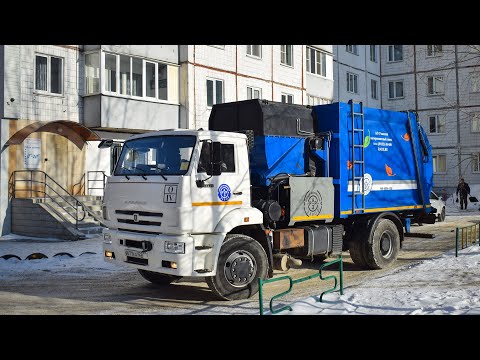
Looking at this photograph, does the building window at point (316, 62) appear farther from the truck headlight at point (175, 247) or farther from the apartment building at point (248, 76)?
the truck headlight at point (175, 247)

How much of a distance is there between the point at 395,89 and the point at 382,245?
1298 inches

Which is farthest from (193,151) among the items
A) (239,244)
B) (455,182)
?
(455,182)

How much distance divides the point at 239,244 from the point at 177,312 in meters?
1.44

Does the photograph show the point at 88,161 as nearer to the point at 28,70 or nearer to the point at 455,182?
the point at 28,70

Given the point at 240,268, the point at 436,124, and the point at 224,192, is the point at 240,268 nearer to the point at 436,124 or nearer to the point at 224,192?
the point at 224,192

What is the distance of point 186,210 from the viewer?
25.0ft

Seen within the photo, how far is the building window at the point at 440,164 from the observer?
38500mm

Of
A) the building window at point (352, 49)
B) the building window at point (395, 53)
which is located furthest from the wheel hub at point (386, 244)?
the building window at point (395, 53)

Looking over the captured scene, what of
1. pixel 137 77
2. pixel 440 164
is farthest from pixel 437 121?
pixel 137 77

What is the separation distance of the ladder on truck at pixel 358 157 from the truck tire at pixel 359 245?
1.44 feet

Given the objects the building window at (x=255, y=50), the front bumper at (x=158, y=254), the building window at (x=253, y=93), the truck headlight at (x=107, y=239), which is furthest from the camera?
the building window at (x=255, y=50)

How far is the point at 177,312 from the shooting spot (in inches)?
299

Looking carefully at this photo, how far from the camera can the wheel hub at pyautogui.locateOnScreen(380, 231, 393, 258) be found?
11.0 meters

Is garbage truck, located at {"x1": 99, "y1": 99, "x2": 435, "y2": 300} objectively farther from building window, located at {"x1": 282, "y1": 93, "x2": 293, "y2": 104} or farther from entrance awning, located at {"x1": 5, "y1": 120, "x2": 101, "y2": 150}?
building window, located at {"x1": 282, "y1": 93, "x2": 293, "y2": 104}
